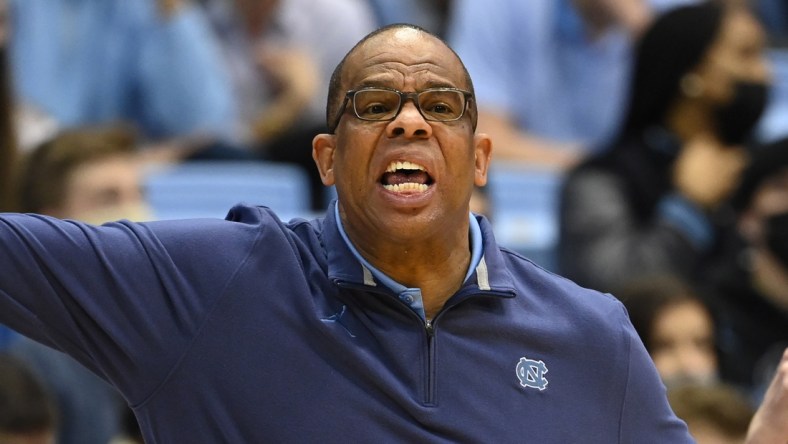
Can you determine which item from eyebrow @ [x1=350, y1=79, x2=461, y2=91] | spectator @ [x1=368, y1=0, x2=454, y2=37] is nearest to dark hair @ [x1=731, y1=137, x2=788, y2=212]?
spectator @ [x1=368, y1=0, x2=454, y2=37]

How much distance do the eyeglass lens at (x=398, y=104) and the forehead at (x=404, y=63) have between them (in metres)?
0.02

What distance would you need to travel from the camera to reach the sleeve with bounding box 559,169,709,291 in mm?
5625

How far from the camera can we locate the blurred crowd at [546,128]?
5289mm

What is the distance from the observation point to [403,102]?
295 cm

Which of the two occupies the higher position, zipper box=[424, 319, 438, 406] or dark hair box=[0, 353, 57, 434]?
zipper box=[424, 319, 438, 406]

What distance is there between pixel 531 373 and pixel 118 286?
794mm

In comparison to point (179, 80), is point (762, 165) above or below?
below

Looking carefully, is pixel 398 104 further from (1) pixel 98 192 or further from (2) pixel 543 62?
(2) pixel 543 62

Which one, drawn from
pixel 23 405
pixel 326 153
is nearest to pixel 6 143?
pixel 23 405

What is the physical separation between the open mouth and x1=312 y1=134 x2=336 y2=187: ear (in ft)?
0.53

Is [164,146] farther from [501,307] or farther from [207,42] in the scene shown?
[501,307]

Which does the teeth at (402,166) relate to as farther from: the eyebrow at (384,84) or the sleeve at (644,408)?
the sleeve at (644,408)

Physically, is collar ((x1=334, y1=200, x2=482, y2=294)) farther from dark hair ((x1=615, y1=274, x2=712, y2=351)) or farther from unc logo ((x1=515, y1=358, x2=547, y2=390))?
dark hair ((x1=615, y1=274, x2=712, y2=351))

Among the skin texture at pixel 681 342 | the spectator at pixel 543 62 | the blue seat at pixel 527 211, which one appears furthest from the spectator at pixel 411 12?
the skin texture at pixel 681 342
